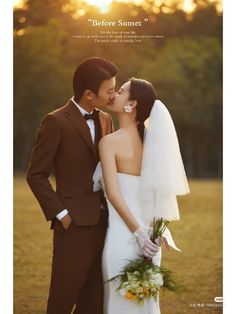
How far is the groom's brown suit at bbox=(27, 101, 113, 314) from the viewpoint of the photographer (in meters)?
3.82

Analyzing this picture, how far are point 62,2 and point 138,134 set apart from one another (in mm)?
1381

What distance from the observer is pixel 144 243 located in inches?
149

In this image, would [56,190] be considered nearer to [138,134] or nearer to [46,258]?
[138,134]

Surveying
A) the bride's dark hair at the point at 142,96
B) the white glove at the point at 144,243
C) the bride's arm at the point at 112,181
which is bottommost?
the white glove at the point at 144,243

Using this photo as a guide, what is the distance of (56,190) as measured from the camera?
3918 millimetres

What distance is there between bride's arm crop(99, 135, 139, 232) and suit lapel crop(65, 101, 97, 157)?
105 mm

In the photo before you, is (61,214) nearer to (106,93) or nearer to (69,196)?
A: (69,196)

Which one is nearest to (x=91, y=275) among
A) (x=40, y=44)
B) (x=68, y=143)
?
(x=68, y=143)

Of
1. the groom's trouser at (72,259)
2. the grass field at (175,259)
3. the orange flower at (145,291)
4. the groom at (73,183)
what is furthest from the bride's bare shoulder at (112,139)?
the grass field at (175,259)

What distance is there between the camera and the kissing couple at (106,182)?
381 centimetres

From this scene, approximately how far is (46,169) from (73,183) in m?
0.20

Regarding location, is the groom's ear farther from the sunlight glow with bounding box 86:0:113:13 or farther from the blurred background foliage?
the sunlight glow with bounding box 86:0:113:13

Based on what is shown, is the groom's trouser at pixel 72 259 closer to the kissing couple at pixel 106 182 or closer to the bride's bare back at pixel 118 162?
the kissing couple at pixel 106 182
